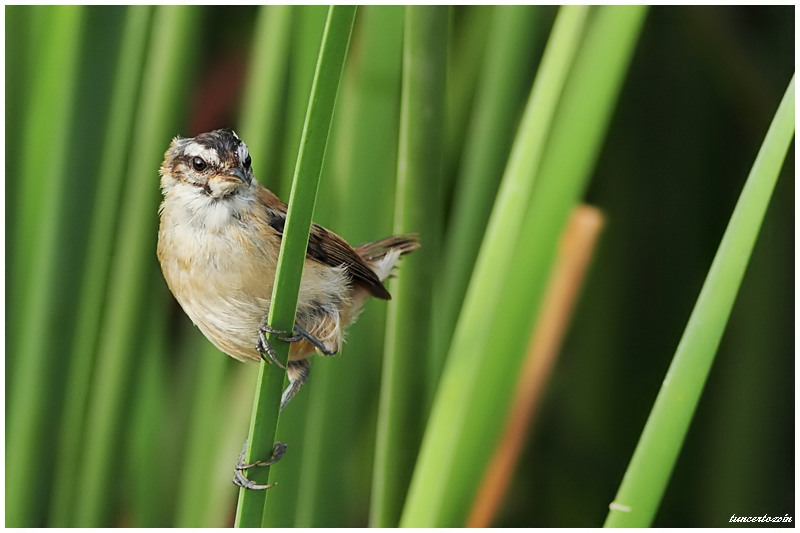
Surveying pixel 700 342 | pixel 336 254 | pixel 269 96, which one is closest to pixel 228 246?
pixel 336 254

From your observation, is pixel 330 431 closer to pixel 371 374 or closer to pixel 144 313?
pixel 371 374

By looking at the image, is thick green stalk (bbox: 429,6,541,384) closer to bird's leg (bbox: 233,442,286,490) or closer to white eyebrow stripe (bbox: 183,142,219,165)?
bird's leg (bbox: 233,442,286,490)

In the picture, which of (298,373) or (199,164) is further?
(298,373)

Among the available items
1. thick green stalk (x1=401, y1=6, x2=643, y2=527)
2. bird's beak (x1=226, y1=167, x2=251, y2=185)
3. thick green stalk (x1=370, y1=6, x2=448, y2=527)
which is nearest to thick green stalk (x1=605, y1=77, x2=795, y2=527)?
thick green stalk (x1=401, y1=6, x2=643, y2=527)

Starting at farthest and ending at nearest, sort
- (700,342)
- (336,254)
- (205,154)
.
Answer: (336,254), (205,154), (700,342)

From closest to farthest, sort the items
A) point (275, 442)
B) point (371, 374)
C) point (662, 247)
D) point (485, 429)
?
point (275, 442) → point (485, 429) → point (371, 374) → point (662, 247)

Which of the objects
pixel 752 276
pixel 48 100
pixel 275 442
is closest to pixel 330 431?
pixel 275 442

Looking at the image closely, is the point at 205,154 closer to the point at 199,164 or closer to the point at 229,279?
the point at 199,164
